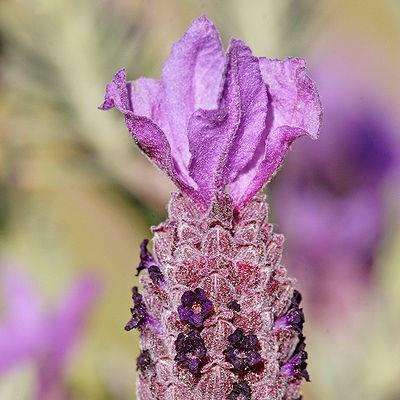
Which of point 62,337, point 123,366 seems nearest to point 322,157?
point 123,366

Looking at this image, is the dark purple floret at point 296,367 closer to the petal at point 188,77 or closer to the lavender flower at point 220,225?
the lavender flower at point 220,225

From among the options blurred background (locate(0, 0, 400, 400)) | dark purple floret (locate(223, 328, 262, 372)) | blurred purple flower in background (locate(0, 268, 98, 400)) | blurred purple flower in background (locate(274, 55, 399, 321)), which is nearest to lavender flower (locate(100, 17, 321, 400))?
dark purple floret (locate(223, 328, 262, 372))

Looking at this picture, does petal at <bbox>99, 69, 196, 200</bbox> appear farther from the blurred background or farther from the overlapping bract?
the blurred background

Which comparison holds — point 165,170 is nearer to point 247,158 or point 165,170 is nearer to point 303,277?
point 247,158

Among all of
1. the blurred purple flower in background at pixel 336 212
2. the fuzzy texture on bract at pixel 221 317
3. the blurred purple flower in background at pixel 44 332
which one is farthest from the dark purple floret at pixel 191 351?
the blurred purple flower in background at pixel 336 212

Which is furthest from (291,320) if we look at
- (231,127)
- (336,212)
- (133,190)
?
(336,212)

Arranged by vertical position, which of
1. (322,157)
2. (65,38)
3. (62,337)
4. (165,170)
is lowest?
(165,170)

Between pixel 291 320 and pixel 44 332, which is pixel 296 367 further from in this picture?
pixel 44 332
